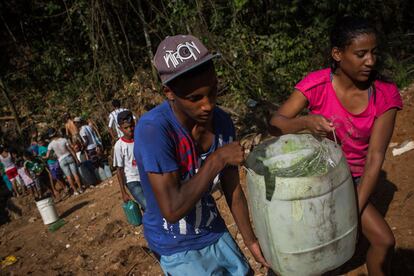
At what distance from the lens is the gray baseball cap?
1.36 meters

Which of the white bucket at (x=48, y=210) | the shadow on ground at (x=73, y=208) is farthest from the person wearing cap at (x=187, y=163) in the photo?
the shadow on ground at (x=73, y=208)

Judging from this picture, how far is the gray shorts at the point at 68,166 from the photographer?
778cm

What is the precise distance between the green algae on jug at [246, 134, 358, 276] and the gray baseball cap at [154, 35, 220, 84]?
1.86 ft

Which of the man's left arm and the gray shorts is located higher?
the man's left arm

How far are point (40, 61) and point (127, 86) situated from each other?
438 centimetres

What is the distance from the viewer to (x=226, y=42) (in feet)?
24.1

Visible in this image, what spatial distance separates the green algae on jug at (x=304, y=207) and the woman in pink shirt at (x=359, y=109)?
27 centimetres

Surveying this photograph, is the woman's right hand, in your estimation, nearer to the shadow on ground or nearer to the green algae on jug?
the green algae on jug

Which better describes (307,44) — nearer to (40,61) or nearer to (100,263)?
(100,263)

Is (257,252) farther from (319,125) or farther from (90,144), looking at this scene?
(90,144)

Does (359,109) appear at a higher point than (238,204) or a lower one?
higher

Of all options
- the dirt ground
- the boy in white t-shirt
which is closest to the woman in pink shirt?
the dirt ground

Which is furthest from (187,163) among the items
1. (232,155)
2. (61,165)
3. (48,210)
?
(61,165)

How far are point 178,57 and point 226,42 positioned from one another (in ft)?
20.4
